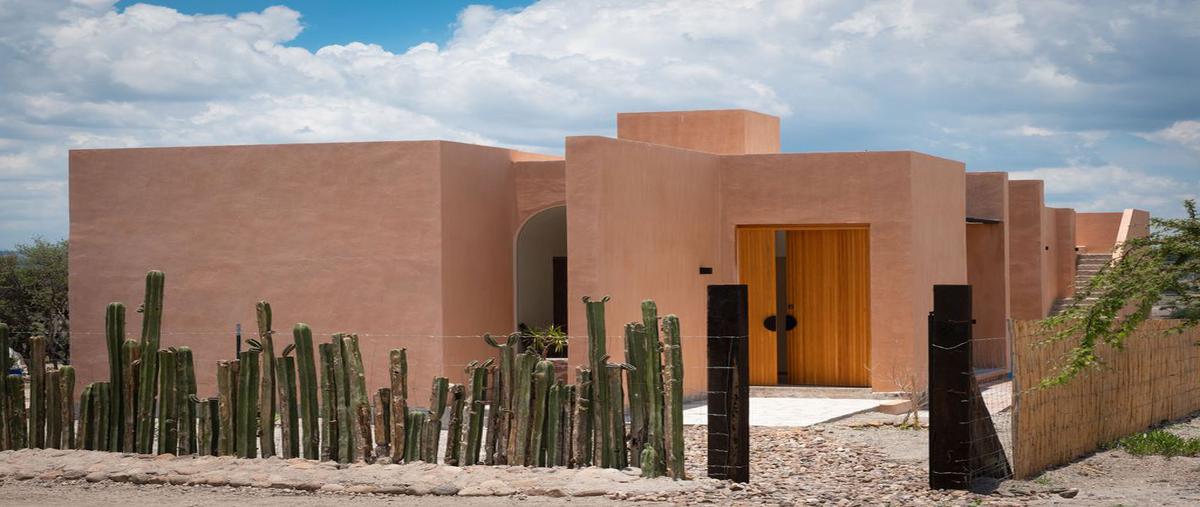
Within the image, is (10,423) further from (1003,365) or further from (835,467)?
(1003,365)

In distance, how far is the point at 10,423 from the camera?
11828mm

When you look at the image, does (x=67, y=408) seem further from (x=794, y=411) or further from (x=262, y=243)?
(x=794, y=411)

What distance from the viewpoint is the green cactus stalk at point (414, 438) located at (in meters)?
10.7

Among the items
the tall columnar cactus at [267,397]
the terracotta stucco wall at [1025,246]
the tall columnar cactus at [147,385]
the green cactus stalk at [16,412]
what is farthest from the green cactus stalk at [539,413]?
the terracotta stucco wall at [1025,246]

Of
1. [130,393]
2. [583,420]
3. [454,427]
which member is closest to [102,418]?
[130,393]

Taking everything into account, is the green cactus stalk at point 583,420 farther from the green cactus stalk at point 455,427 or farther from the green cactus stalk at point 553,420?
the green cactus stalk at point 455,427

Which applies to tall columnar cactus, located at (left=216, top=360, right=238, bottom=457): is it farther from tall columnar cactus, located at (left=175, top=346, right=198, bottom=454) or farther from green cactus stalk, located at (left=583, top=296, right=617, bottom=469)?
green cactus stalk, located at (left=583, top=296, right=617, bottom=469)

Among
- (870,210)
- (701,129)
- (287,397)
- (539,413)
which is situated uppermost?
(701,129)

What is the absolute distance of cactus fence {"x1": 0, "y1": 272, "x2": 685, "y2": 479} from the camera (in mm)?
10109

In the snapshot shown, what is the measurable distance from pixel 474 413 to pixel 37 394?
13.1 ft

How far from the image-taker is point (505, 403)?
34.5 ft

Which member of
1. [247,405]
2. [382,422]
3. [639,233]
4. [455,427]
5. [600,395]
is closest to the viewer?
[600,395]

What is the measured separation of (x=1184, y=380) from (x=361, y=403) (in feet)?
30.3

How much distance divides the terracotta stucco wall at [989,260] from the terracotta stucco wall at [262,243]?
9.87 m
